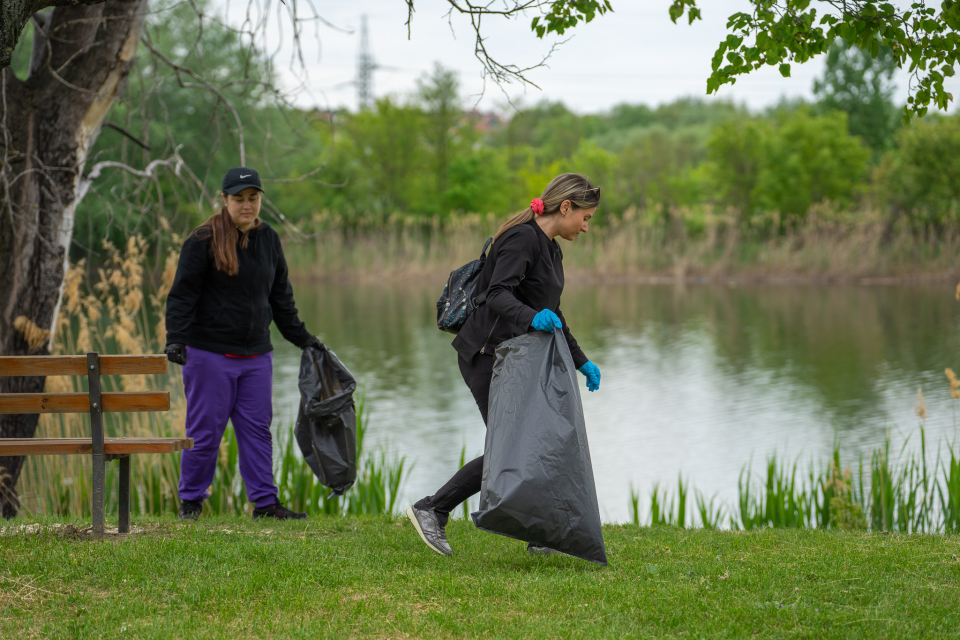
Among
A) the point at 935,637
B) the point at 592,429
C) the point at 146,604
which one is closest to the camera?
the point at 935,637

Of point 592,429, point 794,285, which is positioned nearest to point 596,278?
point 794,285

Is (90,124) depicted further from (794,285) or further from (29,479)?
(794,285)

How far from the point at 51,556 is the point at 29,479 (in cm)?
298

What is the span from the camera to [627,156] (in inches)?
1885

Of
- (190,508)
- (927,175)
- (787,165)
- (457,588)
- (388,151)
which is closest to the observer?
(457,588)

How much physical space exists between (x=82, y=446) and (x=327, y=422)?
1336 mm

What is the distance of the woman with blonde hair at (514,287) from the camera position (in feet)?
13.1

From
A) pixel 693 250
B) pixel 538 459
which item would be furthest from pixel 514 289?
pixel 693 250

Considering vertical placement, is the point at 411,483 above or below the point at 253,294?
below

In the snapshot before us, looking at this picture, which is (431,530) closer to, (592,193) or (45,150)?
(592,193)

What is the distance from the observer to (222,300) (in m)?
5.04

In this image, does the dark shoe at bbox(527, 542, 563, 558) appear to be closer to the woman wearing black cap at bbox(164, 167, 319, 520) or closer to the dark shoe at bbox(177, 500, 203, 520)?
the woman wearing black cap at bbox(164, 167, 319, 520)

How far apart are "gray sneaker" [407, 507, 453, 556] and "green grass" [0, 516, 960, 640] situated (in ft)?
0.20

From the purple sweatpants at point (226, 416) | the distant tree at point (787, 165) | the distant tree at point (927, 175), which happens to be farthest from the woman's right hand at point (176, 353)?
the distant tree at point (787, 165)
